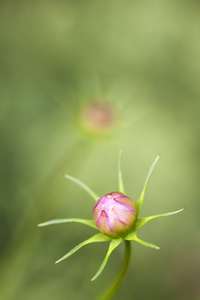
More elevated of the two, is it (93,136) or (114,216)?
(114,216)

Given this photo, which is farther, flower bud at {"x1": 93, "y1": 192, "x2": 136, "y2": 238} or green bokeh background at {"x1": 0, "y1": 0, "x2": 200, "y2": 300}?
green bokeh background at {"x1": 0, "y1": 0, "x2": 200, "y2": 300}

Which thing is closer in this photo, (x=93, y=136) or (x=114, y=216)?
(x=114, y=216)

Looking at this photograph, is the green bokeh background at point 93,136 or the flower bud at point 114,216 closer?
the flower bud at point 114,216

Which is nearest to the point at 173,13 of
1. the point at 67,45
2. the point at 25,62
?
the point at 67,45
